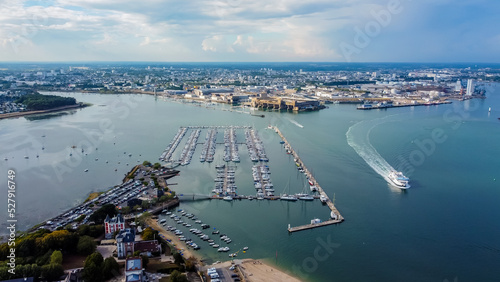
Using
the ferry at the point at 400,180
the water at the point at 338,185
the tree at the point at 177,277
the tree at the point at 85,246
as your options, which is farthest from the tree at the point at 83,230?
the ferry at the point at 400,180

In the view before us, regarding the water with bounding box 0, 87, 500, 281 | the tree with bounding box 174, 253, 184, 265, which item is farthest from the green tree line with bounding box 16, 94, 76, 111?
the tree with bounding box 174, 253, 184, 265

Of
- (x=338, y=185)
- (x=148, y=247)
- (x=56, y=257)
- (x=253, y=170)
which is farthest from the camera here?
(x=253, y=170)

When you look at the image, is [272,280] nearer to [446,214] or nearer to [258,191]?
[258,191]

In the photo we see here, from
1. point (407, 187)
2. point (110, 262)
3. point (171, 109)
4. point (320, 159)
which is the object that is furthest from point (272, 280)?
point (171, 109)

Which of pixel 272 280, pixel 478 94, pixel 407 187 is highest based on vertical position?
pixel 478 94

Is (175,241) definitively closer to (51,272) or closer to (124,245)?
(124,245)

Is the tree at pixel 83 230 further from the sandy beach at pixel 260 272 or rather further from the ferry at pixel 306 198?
the ferry at pixel 306 198

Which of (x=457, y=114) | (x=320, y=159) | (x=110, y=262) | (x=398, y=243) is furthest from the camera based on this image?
(x=457, y=114)

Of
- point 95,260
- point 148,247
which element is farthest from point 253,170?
point 95,260
